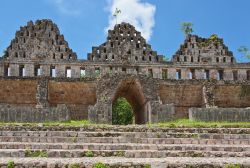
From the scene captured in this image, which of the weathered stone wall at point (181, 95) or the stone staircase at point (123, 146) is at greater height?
the weathered stone wall at point (181, 95)

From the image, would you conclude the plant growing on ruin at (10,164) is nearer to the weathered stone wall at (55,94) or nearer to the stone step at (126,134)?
the stone step at (126,134)

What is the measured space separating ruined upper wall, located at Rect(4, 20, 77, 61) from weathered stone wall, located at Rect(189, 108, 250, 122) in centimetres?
2251

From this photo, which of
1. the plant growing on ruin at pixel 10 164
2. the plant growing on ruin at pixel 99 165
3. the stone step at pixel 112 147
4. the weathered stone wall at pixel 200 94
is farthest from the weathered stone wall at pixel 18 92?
the plant growing on ruin at pixel 99 165

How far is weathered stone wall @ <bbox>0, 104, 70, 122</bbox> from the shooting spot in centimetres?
2404

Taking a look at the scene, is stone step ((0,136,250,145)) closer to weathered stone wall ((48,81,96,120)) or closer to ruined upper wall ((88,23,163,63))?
weathered stone wall ((48,81,96,120))

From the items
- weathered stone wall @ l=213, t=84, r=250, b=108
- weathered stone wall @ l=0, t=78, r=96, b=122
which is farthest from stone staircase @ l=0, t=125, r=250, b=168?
Answer: weathered stone wall @ l=213, t=84, r=250, b=108

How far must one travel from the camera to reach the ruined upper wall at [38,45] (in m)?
44.8

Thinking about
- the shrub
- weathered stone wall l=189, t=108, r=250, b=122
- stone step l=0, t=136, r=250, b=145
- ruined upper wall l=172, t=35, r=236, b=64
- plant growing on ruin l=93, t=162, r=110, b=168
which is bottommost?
plant growing on ruin l=93, t=162, r=110, b=168

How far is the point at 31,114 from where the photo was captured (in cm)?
2428

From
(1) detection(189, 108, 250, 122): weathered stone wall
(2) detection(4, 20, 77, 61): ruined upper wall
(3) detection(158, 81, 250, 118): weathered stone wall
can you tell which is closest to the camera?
(1) detection(189, 108, 250, 122): weathered stone wall

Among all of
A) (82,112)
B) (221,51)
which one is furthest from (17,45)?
(221,51)

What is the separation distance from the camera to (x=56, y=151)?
599 inches

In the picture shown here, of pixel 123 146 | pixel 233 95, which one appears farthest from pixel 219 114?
pixel 123 146

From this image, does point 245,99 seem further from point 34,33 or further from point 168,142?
point 34,33
